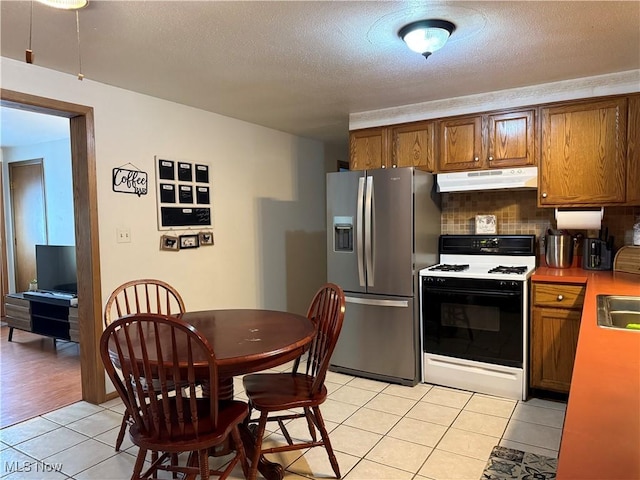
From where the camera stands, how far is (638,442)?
81cm

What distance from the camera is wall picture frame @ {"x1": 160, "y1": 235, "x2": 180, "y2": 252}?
3.36m

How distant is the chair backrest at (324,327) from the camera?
6.77 ft

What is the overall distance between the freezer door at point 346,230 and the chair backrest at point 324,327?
1.00 metres

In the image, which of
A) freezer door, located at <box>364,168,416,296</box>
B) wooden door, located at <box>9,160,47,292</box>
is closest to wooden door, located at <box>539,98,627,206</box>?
freezer door, located at <box>364,168,416,296</box>

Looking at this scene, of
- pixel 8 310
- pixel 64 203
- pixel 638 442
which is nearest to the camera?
pixel 638 442

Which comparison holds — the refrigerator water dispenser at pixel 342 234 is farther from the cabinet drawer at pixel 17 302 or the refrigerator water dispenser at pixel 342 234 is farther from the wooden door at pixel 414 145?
the cabinet drawer at pixel 17 302

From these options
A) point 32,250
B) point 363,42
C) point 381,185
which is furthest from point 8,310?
point 363,42

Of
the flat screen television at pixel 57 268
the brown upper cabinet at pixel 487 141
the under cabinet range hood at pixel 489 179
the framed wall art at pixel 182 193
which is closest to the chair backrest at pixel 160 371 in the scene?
the framed wall art at pixel 182 193

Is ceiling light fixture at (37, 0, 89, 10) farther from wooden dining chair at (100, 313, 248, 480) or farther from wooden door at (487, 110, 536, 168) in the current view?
wooden door at (487, 110, 536, 168)

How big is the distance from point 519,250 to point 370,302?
1.23 m

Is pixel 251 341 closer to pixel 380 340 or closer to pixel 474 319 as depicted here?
pixel 380 340

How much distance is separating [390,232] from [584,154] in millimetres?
1414

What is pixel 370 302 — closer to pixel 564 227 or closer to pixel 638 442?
pixel 564 227

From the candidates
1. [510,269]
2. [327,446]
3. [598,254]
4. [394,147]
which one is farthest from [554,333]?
[394,147]
